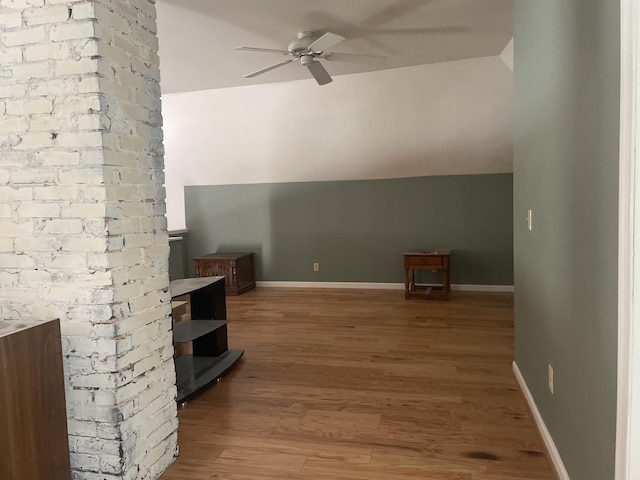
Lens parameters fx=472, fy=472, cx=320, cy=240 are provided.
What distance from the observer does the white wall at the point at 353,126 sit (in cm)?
507

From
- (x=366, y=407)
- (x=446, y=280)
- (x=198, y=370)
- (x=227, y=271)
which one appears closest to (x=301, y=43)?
(x=198, y=370)

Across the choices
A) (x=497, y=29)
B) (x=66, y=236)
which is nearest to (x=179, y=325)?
(x=66, y=236)

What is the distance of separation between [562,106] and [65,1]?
2.05 meters

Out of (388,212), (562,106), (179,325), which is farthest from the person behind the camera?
(388,212)

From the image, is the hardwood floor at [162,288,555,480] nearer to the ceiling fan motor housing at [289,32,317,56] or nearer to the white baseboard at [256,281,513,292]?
the white baseboard at [256,281,513,292]

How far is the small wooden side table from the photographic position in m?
5.77

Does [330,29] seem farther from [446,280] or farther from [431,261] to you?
[446,280]

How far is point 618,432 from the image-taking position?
1296mm

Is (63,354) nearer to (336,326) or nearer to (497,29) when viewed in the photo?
(336,326)

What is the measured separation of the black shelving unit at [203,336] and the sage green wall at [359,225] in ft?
9.89

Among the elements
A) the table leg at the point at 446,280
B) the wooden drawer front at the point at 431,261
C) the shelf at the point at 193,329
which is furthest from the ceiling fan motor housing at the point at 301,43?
the table leg at the point at 446,280

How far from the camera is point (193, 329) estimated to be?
3406mm

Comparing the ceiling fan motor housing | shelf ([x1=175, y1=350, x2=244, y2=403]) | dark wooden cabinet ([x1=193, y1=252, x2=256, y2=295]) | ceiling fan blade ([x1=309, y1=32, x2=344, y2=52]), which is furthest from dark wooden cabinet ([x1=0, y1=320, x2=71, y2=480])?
dark wooden cabinet ([x1=193, y1=252, x2=256, y2=295])

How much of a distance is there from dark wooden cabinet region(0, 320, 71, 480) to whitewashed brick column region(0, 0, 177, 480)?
105 mm
